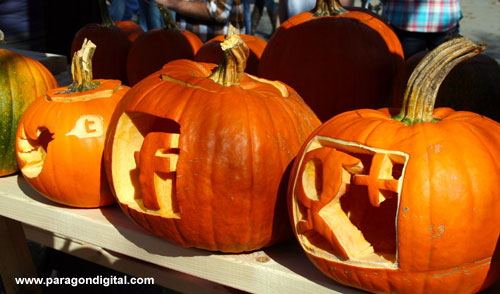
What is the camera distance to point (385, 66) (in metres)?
2.04

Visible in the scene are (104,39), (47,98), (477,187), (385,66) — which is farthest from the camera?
(104,39)

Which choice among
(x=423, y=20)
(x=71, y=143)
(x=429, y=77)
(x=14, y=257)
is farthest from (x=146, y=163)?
(x=423, y=20)

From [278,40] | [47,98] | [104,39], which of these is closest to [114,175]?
[47,98]

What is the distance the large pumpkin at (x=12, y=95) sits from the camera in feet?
6.87

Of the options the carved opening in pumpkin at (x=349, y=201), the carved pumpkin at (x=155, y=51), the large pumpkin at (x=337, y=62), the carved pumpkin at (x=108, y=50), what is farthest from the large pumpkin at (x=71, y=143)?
the carved pumpkin at (x=108, y=50)

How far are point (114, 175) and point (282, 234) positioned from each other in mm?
550

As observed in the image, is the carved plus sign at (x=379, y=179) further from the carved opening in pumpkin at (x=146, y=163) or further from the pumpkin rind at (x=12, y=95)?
the pumpkin rind at (x=12, y=95)

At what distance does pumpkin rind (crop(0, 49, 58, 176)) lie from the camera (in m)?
2.09

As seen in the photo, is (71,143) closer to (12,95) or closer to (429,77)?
(12,95)

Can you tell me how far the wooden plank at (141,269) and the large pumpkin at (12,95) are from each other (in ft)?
1.37

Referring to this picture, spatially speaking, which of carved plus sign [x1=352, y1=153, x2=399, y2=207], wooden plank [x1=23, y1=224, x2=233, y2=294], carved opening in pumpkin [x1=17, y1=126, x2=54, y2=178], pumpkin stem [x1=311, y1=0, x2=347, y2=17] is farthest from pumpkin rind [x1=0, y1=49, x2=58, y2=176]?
carved plus sign [x1=352, y1=153, x2=399, y2=207]

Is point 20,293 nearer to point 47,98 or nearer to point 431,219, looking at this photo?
point 47,98

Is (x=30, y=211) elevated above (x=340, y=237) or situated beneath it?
situated beneath

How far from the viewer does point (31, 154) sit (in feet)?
6.31
